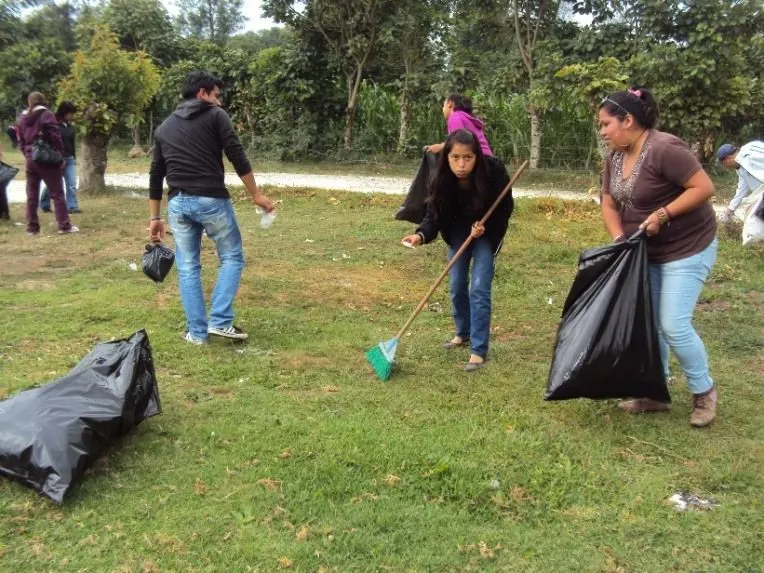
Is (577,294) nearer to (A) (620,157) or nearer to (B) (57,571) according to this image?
(A) (620,157)

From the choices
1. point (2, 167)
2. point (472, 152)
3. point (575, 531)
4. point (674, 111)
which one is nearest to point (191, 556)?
point (575, 531)

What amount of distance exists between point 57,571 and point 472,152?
112 inches

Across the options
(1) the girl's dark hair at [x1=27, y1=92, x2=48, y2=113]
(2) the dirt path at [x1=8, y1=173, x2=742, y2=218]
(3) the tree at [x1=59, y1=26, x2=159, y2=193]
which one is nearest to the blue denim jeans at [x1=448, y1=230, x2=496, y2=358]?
(1) the girl's dark hair at [x1=27, y1=92, x2=48, y2=113]

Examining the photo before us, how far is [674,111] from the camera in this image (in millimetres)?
11492

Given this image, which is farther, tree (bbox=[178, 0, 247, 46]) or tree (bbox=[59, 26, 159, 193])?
tree (bbox=[178, 0, 247, 46])

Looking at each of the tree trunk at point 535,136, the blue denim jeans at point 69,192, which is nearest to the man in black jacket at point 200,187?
the blue denim jeans at point 69,192

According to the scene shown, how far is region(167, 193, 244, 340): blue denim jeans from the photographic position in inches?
174

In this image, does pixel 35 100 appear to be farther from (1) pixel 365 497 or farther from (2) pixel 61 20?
(2) pixel 61 20

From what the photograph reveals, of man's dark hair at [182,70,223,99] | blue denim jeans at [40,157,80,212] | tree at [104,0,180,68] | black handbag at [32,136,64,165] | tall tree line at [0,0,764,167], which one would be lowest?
blue denim jeans at [40,157,80,212]

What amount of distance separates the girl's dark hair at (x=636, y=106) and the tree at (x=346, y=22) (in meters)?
13.0

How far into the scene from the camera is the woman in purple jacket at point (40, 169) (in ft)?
27.5

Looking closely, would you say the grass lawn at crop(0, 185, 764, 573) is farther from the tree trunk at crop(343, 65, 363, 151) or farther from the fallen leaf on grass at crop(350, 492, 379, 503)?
the tree trunk at crop(343, 65, 363, 151)

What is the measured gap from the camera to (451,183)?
4.16 meters

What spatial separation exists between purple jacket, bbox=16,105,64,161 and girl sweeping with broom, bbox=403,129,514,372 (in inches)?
240
